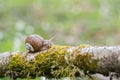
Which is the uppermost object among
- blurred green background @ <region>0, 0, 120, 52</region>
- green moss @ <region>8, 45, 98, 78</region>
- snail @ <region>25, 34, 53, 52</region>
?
blurred green background @ <region>0, 0, 120, 52</region>

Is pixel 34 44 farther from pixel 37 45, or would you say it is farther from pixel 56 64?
pixel 56 64

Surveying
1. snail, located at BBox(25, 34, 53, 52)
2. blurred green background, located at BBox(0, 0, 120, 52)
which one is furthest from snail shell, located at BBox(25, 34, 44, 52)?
blurred green background, located at BBox(0, 0, 120, 52)

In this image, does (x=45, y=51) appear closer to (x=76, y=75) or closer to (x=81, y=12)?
(x=76, y=75)

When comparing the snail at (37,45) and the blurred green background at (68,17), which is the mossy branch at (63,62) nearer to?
the snail at (37,45)

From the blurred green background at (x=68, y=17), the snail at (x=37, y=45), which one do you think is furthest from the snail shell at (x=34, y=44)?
the blurred green background at (x=68, y=17)

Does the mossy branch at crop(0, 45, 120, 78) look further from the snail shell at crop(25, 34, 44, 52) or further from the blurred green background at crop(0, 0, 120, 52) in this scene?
the blurred green background at crop(0, 0, 120, 52)

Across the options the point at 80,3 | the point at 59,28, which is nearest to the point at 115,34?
the point at 59,28
